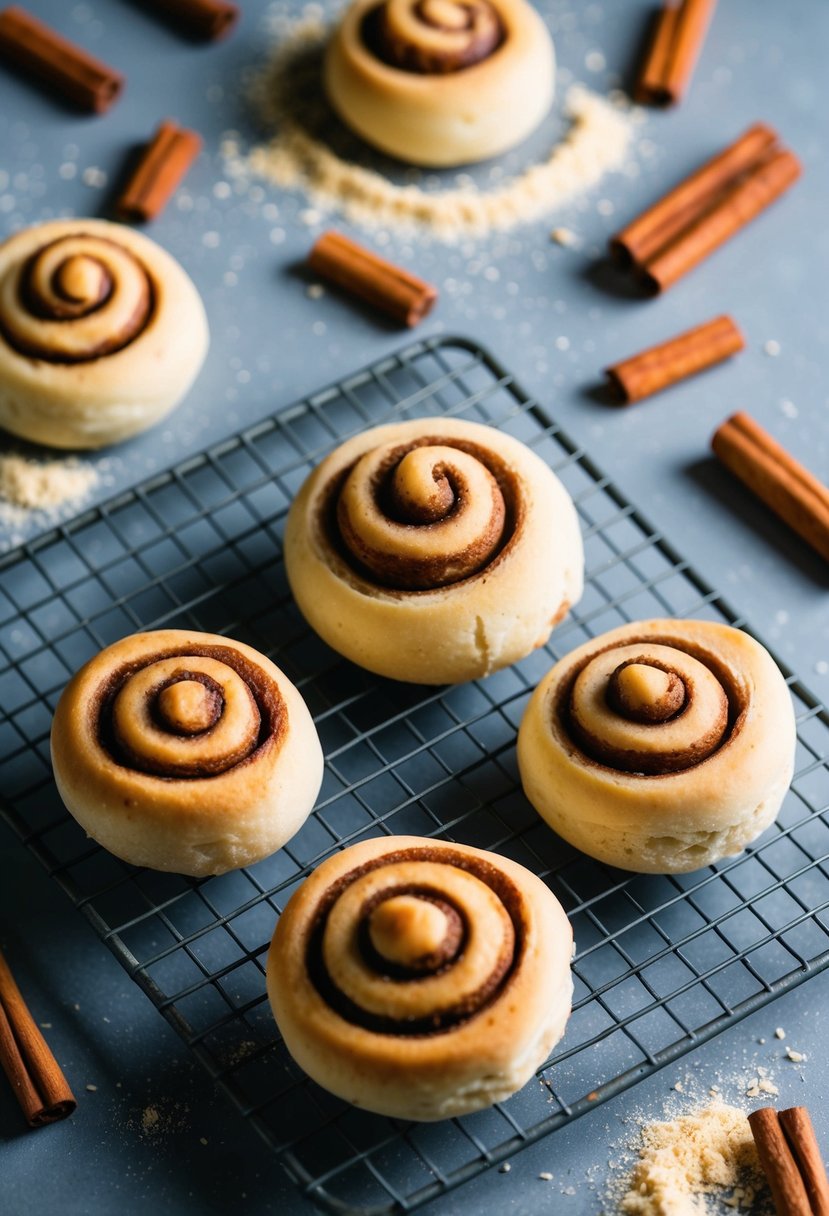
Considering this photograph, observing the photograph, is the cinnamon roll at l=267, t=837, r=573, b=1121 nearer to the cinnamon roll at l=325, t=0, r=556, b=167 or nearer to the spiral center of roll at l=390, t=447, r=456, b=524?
the spiral center of roll at l=390, t=447, r=456, b=524

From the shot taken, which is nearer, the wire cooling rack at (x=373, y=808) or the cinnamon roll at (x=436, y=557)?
the wire cooling rack at (x=373, y=808)

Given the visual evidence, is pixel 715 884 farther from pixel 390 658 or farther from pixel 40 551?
pixel 40 551

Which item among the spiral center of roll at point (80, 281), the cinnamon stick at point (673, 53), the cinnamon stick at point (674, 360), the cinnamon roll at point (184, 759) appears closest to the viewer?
the cinnamon roll at point (184, 759)

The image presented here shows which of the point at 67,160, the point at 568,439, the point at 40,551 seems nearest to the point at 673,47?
the point at 568,439

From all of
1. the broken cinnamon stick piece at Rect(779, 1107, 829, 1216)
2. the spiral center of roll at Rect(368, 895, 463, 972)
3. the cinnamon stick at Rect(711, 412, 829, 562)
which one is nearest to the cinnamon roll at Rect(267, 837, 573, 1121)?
the spiral center of roll at Rect(368, 895, 463, 972)

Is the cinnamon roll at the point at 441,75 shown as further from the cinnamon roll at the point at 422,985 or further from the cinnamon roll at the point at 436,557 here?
the cinnamon roll at the point at 422,985

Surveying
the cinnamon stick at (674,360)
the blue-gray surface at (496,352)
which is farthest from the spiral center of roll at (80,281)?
the cinnamon stick at (674,360)

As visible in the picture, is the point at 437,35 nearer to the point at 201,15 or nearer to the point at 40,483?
the point at 201,15
